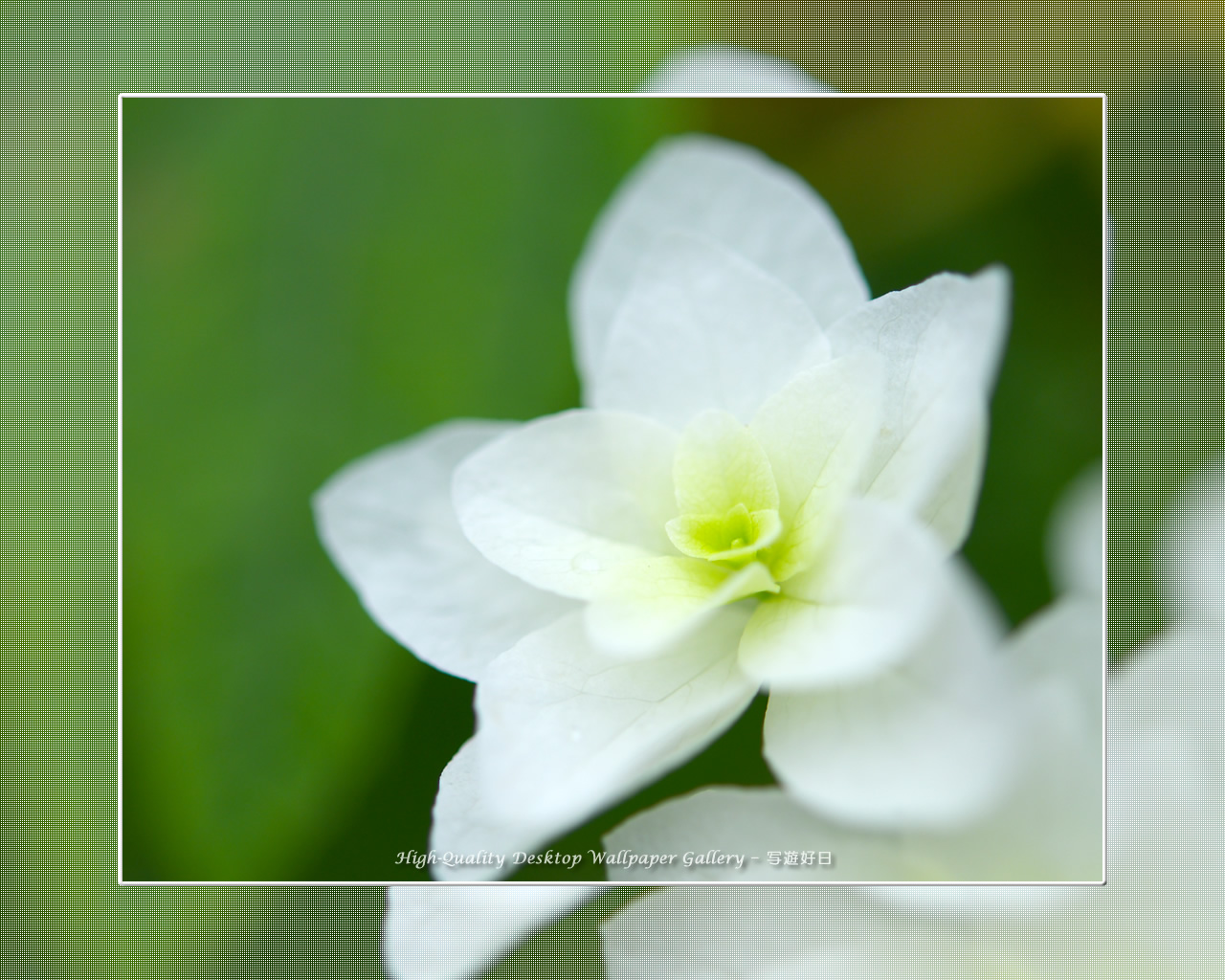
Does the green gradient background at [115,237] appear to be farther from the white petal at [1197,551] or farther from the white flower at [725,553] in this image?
the white flower at [725,553]

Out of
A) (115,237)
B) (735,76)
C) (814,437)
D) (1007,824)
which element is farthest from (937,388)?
(115,237)

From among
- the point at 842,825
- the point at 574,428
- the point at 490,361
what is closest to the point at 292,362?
the point at 490,361

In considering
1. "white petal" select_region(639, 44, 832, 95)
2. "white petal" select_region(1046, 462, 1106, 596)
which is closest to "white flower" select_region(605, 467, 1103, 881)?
"white petal" select_region(1046, 462, 1106, 596)

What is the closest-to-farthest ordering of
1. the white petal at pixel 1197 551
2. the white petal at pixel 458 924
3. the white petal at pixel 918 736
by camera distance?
the white petal at pixel 918 736 → the white petal at pixel 458 924 → the white petal at pixel 1197 551

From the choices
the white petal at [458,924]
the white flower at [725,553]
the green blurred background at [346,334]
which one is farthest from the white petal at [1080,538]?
the white petal at [458,924]

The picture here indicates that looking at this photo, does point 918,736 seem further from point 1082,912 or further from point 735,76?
point 735,76

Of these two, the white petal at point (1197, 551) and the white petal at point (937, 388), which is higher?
the white petal at point (937, 388)

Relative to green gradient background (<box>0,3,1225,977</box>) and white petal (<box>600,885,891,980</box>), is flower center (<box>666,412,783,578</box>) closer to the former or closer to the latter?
white petal (<box>600,885,891,980</box>)
